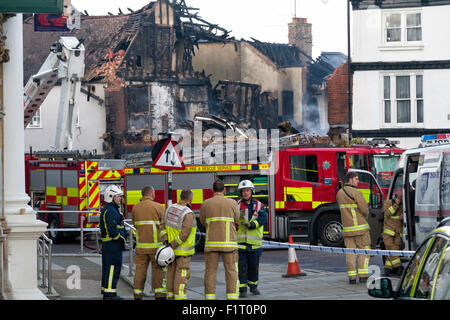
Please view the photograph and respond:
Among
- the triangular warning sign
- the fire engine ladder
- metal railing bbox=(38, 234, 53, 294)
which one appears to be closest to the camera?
metal railing bbox=(38, 234, 53, 294)

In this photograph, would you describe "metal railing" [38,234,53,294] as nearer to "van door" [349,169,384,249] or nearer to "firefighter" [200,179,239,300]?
"firefighter" [200,179,239,300]

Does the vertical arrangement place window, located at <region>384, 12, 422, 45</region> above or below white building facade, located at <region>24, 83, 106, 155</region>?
above

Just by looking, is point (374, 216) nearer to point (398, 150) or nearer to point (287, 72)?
point (398, 150)

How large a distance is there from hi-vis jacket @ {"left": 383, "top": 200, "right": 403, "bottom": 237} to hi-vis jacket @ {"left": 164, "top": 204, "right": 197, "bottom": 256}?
450 cm

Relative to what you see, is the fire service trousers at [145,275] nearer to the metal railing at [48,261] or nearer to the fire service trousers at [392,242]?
the metal railing at [48,261]

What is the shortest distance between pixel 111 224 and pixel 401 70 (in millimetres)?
22511

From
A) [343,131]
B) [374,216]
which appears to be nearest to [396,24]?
[343,131]

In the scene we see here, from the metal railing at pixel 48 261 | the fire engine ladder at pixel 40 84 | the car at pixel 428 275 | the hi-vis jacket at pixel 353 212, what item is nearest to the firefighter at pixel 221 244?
the metal railing at pixel 48 261

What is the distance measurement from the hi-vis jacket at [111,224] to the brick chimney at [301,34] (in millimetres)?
40324

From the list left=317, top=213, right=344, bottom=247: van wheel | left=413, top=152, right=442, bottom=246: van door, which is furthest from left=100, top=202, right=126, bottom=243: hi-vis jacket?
left=317, top=213, right=344, bottom=247: van wheel

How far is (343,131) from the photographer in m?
36.7

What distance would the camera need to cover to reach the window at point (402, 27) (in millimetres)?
33156

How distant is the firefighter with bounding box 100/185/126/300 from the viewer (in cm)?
1250

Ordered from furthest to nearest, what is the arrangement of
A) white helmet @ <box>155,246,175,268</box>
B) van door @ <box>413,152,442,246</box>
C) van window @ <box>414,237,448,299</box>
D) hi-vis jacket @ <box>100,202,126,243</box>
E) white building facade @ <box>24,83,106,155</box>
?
white building facade @ <box>24,83,106,155</box>, van door @ <box>413,152,442,246</box>, hi-vis jacket @ <box>100,202,126,243</box>, white helmet @ <box>155,246,175,268</box>, van window @ <box>414,237,448,299</box>
